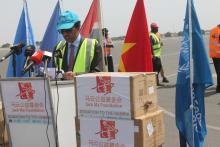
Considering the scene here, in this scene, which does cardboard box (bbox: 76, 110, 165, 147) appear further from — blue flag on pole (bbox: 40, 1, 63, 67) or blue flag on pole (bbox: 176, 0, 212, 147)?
blue flag on pole (bbox: 40, 1, 63, 67)

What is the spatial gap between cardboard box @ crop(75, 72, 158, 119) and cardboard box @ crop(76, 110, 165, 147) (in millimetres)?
63

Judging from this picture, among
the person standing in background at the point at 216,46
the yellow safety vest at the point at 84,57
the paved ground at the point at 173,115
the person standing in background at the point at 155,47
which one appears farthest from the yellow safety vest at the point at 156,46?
the yellow safety vest at the point at 84,57

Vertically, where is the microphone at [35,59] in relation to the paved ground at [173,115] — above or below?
above

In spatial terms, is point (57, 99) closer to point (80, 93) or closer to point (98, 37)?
point (80, 93)

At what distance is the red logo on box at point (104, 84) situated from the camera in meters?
4.35

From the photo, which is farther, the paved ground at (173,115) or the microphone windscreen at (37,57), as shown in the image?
the paved ground at (173,115)

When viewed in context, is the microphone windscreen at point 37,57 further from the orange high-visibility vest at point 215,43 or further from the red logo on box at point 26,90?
the orange high-visibility vest at point 215,43

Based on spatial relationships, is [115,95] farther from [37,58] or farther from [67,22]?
[67,22]

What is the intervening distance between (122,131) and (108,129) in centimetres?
14

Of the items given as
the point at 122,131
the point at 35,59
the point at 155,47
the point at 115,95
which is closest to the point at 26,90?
the point at 35,59

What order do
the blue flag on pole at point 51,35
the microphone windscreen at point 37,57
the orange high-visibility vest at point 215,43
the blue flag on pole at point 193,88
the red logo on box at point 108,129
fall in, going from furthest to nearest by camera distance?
1. the orange high-visibility vest at point 215,43
2. the blue flag on pole at point 51,35
3. the blue flag on pole at point 193,88
4. the microphone windscreen at point 37,57
5. the red logo on box at point 108,129

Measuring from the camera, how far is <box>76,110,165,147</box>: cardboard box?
4.30 meters

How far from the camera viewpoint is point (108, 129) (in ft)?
14.5

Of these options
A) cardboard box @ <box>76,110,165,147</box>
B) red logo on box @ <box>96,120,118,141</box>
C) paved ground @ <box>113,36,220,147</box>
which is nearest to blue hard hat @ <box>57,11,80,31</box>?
cardboard box @ <box>76,110,165,147</box>
